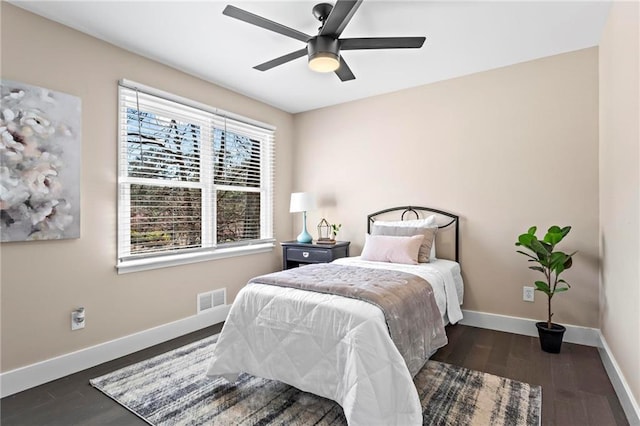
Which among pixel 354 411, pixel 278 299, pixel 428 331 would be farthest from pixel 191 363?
pixel 428 331

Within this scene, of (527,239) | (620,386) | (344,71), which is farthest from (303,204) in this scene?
(620,386)

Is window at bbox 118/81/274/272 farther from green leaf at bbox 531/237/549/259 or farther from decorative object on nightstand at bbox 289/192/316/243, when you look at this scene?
green leaf at bbox 531/237/549/259

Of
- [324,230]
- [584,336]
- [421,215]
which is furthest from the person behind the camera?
[324,230]

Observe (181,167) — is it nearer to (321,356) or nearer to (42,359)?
(42,359)

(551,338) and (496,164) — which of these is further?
(496,164)

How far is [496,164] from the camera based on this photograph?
3199 millimetres

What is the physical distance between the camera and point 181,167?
320 cm

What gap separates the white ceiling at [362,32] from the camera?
224 cm

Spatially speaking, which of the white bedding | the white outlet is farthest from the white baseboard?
the white outlet

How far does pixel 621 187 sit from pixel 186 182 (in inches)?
132

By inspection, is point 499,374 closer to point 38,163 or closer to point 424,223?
point 424,223

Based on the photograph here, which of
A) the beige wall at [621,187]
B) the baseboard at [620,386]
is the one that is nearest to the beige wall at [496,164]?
the beige wall at [621,187]

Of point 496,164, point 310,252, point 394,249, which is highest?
point 496,164

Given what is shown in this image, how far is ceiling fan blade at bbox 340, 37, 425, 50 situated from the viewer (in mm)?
2067
